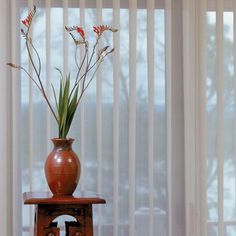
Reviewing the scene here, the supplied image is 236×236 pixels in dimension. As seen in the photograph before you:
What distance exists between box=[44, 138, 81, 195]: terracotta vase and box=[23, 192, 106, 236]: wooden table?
1.8 inches

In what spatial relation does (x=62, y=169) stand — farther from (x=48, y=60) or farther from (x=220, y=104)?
(x=220, y=104)

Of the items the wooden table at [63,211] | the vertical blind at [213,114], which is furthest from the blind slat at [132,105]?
the wooden table at [63,211]

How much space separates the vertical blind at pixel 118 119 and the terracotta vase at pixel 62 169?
0.45 meters

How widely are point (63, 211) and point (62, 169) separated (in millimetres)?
174

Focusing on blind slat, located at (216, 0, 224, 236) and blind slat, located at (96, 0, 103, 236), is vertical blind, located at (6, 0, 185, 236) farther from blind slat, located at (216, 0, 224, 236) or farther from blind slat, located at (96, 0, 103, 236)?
blind slat, located at (216, 0, 224, 236)

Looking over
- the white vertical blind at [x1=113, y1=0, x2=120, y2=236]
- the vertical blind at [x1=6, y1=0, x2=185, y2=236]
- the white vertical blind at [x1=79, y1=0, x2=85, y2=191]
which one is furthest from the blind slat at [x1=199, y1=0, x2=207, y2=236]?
the white vertical blind at [x1=79, y1=0, x2=85, y2=191]

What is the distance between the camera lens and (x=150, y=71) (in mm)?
2684

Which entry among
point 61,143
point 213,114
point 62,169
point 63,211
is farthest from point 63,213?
point 213,114

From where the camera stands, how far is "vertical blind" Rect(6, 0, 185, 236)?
103 inches

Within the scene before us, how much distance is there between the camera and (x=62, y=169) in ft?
7.02

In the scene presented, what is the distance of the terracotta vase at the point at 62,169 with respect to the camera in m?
2.14

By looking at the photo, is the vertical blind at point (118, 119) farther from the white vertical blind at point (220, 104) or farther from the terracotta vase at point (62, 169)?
the terracotta vase at point (62, 169)
